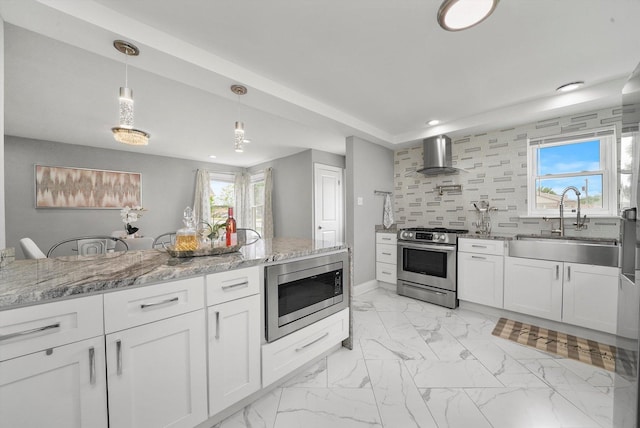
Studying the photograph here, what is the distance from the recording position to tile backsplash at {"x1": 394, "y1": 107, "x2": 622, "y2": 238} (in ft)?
8.72

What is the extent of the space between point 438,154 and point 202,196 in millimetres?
4946

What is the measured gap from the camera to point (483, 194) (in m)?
3.33

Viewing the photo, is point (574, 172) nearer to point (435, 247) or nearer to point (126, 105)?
point (435, 247)

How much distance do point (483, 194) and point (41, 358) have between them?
4118 mm

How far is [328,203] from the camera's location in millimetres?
4961

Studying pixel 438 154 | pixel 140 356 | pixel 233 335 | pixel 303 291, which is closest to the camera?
pixel 140 356

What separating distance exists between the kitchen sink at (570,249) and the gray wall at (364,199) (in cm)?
175

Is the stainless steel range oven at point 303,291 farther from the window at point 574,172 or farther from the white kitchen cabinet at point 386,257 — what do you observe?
the window at point 574,172

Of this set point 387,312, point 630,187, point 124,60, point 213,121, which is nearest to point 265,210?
point 213,121

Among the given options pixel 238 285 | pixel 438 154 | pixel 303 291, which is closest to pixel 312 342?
pixel 303 291

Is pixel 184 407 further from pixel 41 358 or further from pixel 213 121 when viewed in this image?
pixel 213 121

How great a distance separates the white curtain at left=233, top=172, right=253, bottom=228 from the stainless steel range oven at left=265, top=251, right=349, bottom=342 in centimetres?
475

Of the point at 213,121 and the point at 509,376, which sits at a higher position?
the point at 213,121

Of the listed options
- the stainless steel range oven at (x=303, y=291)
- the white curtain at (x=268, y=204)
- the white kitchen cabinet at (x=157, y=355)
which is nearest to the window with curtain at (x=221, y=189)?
the white curtain at (x=268, y=204)
